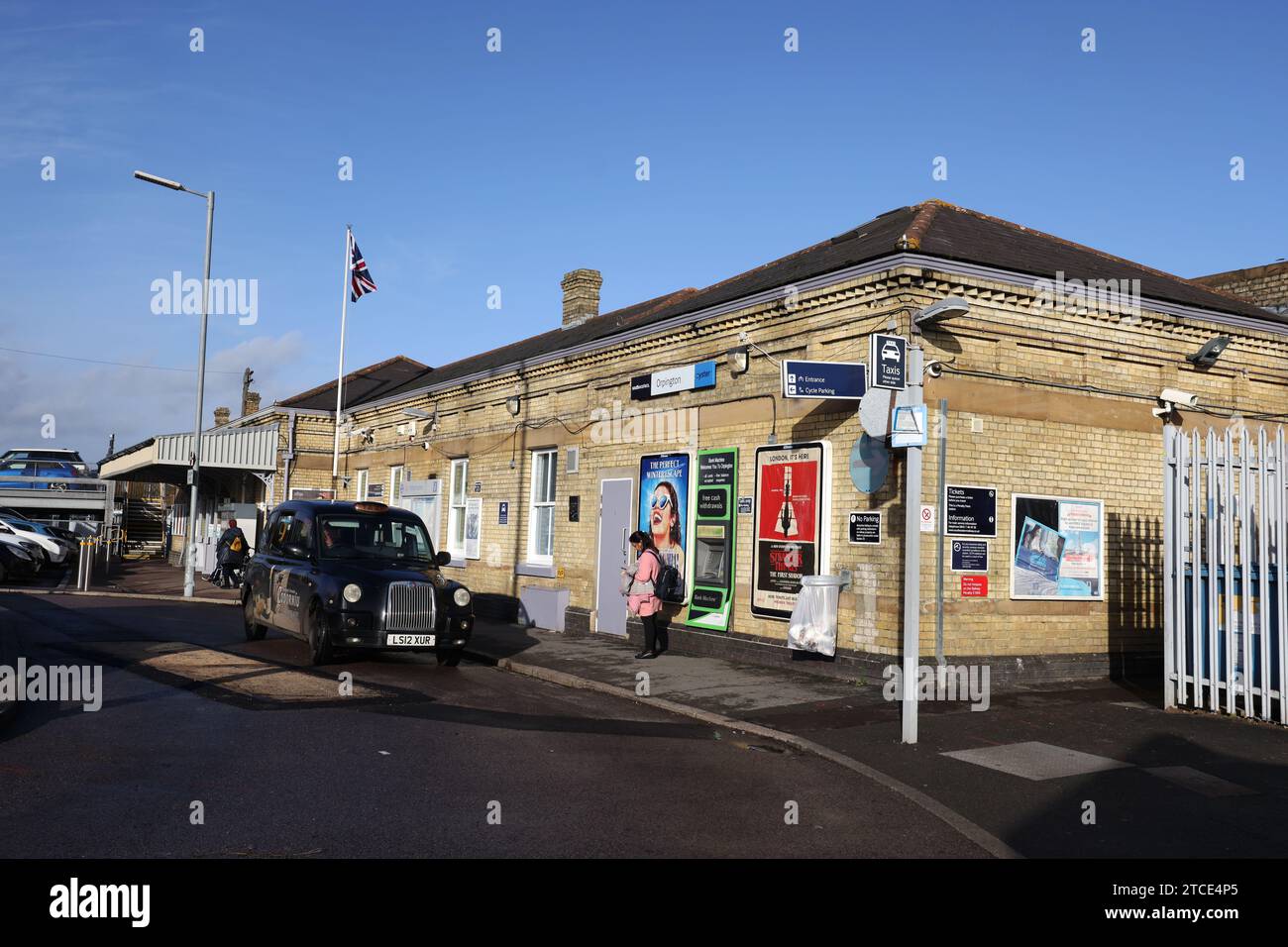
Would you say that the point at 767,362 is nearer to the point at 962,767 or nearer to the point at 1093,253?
the point at 1093,253

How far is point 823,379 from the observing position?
11836 millimetres

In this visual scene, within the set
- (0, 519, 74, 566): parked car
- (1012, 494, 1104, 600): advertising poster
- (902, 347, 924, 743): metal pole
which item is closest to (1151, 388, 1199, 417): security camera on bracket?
(1012, 494, 1104, 600): advertising poster

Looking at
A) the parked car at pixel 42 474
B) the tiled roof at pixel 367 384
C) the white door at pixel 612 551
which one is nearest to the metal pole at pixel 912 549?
the white door at pixel 612 551

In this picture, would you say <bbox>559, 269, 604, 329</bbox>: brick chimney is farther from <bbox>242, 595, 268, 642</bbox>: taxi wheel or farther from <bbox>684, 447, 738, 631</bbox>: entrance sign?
<bbox>242, 595, 268, 642</bbox>: taxi wheel

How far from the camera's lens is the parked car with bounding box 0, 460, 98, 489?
1700 inches

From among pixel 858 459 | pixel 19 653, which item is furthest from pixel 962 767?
pixel 19 653

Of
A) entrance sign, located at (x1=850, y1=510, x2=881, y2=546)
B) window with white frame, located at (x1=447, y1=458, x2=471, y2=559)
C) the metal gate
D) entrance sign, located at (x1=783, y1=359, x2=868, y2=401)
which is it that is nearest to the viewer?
the metal gate

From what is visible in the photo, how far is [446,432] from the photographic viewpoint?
927 inches

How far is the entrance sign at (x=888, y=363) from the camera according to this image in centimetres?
877

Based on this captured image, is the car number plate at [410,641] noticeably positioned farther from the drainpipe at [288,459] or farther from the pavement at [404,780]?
the drainpipe at [288,459]

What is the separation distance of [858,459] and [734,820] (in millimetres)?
6750

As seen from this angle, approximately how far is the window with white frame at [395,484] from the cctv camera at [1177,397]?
17684 millimetres

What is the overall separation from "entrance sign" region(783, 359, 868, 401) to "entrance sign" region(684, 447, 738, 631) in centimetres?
278

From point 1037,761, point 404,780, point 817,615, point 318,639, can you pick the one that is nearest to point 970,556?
point 817,615
